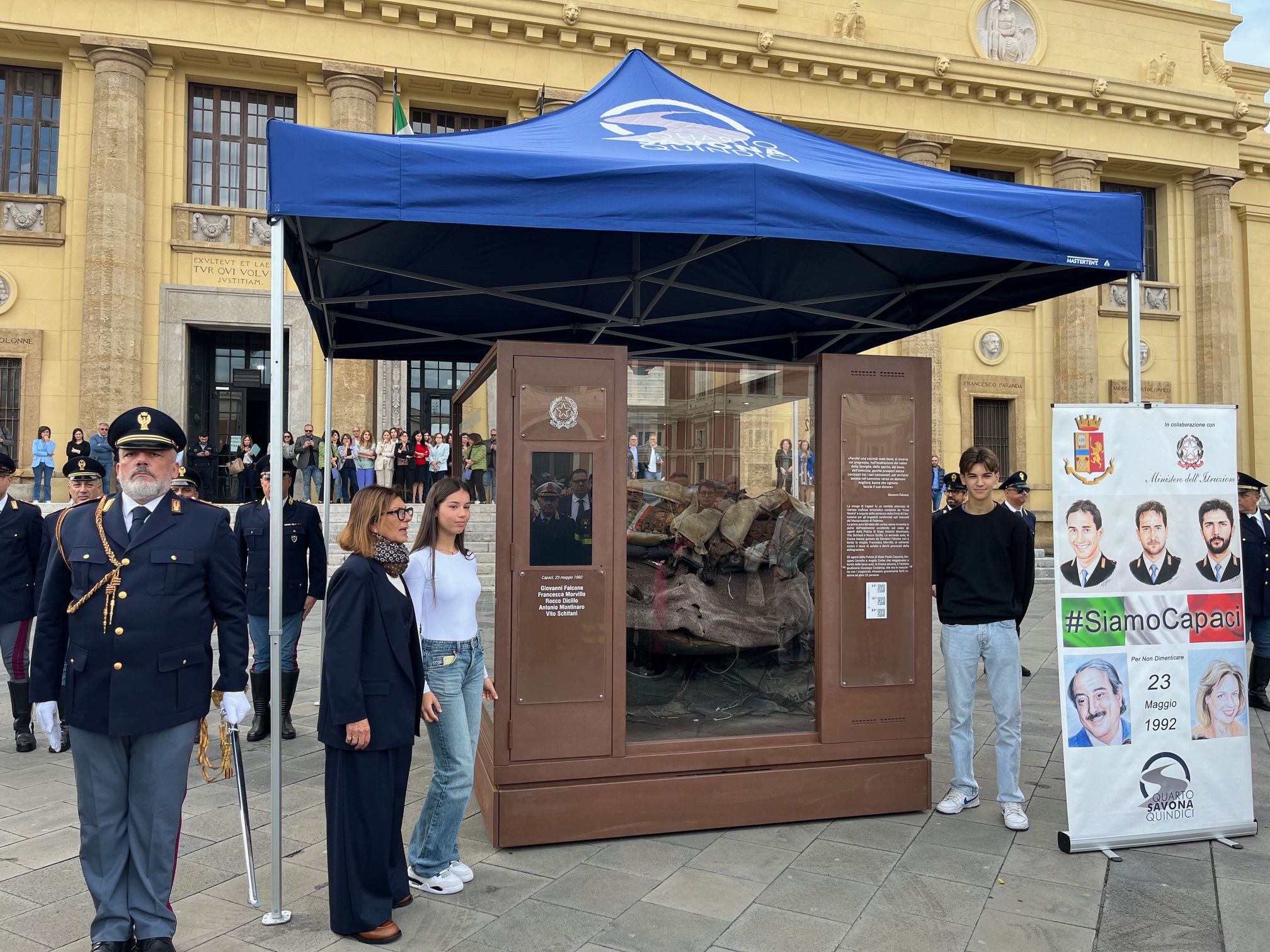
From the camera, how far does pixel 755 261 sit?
6777mm

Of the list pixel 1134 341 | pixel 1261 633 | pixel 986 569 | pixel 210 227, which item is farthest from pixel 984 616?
pixel 210 227

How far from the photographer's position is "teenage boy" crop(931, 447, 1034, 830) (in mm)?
5098

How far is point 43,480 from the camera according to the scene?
58.9ft

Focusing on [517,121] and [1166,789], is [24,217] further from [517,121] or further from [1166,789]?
[1166,789]

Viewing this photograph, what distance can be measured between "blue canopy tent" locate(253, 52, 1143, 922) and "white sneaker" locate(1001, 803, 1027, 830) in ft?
8.16

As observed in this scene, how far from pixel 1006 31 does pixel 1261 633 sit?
23.4m

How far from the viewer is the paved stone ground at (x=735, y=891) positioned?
369cm

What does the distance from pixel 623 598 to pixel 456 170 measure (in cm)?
227

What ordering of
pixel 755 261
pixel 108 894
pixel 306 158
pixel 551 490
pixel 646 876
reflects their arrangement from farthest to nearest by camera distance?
pixel 755 261, pixel 551 490, pixel 646 876, pixel 306 158, pixel 108 894

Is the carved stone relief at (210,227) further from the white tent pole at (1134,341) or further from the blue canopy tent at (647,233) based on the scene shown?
the white tent pole at (1134,341)

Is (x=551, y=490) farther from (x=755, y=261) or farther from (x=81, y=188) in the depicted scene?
(x=81, y=188)

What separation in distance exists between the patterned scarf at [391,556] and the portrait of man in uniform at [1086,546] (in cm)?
333

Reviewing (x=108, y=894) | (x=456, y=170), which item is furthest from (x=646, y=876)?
(x=456, y=170)

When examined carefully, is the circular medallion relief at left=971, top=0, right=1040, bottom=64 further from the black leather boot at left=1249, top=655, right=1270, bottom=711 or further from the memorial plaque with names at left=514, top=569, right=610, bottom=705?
the memorial plaque with names at left=514, top=569, right=610, bottom=705
